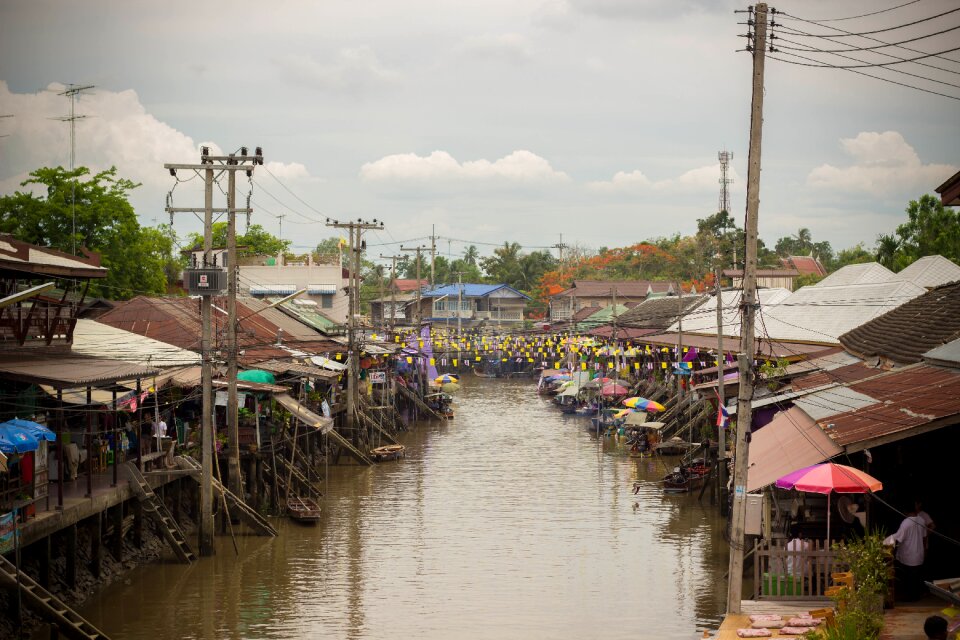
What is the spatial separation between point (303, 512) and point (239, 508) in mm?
2938

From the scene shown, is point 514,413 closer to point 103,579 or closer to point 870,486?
point 103,579

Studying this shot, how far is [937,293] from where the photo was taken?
26953 millimetres

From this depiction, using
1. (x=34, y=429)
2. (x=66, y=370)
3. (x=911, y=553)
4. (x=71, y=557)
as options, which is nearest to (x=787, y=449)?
(x=911, y=553)

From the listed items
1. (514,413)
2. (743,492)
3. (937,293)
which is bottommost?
Answer: (514,413)

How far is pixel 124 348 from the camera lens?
28.9 metres

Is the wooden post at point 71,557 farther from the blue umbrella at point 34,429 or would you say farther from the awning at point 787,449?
the awning at point 787,449

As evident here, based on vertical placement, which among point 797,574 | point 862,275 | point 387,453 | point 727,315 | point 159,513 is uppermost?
point 862,275

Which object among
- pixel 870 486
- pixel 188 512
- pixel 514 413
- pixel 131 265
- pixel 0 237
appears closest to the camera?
pixel 870 486

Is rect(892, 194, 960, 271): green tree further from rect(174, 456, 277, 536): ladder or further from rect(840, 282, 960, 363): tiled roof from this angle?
rect(174, 456, 277, 536): ladder

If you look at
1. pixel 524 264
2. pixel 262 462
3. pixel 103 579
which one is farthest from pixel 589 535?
pixel 524 264

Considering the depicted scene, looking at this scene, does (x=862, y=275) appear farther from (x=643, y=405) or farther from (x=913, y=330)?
(x=913, y=330)

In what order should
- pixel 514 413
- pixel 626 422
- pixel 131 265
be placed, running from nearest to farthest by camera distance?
pixel 626 422 → pixel 131 265 → pixel 514 413

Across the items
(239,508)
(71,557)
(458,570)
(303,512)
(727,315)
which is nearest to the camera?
(71,557)

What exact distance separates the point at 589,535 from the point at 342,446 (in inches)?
564
